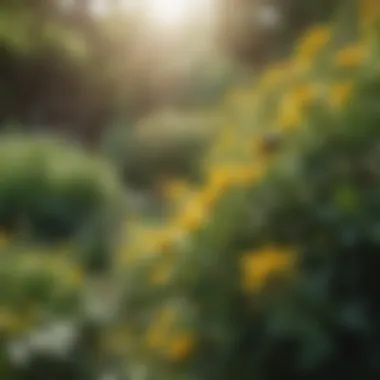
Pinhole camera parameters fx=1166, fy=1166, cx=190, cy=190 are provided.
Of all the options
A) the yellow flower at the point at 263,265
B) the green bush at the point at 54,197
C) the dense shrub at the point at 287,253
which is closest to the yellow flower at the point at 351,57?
the dense shrub at the point at 287,253

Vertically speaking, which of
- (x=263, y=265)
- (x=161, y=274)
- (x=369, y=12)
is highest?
(x=369, y=12)

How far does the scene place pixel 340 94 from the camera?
280 cm

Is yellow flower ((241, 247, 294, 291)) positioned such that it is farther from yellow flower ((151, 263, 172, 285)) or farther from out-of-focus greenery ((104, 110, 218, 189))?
out-of-focus greenery ((104, 110, 218, 189))

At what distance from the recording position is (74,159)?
218 inches

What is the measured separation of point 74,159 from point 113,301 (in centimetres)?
225

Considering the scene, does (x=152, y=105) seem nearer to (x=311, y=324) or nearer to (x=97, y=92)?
(x=97, y=92)

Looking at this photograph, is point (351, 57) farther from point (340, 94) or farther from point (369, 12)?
point (369, 12)

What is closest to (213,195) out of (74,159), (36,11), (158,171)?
(74,159)

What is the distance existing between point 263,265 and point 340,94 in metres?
0.48

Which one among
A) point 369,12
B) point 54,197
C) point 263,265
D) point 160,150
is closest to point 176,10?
point 160,150

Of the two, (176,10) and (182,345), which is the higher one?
(176,10)

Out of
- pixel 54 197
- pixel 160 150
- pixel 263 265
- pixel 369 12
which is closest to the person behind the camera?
pixel 263 265

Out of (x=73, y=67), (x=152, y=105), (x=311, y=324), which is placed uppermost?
(x=73, y=67)

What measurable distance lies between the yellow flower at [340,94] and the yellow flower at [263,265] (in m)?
0.39
